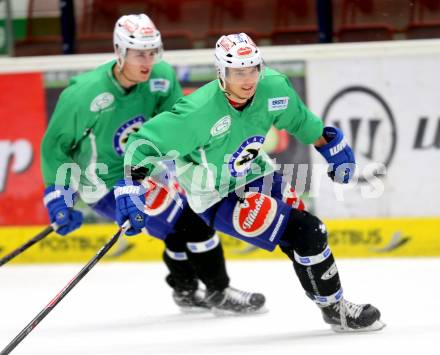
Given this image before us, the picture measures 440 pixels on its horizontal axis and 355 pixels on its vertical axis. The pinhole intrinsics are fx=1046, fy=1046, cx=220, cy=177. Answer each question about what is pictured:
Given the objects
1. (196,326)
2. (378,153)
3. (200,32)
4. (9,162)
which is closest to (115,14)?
(200,32)

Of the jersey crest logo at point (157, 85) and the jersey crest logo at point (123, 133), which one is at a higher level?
the jersey crest logo at point (157, 85)

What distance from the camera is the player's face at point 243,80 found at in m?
4.01

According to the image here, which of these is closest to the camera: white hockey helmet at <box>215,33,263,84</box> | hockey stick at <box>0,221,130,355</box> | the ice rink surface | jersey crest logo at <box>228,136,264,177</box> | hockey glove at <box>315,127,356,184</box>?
hockey stick at <box>0,221,130,355</box>

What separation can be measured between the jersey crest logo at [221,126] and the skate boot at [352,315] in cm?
83

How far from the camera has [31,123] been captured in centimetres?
672

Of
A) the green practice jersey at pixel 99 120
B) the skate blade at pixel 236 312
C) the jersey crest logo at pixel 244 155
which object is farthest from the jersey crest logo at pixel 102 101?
the skate blade at pixel 236 312

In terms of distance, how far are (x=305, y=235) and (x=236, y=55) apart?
747 mm

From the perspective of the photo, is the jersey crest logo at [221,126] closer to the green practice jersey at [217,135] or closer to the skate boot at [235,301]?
the green practice jersey at [217,135]

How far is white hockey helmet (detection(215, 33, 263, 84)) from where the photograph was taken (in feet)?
13.1

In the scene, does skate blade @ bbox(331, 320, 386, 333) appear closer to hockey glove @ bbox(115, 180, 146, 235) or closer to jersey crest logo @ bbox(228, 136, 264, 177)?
jersey crest logo @ bbox(228, 136, 264, 177)

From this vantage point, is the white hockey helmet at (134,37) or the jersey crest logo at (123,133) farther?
the jersey crest logo at (123,133)

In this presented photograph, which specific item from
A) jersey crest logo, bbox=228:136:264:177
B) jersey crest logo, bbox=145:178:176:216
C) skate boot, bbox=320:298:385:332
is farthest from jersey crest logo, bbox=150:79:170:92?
skate boot, bbox=320:298:385:332

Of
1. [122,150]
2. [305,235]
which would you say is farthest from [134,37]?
[305,235]

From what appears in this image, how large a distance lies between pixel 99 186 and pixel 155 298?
2.43 ft
